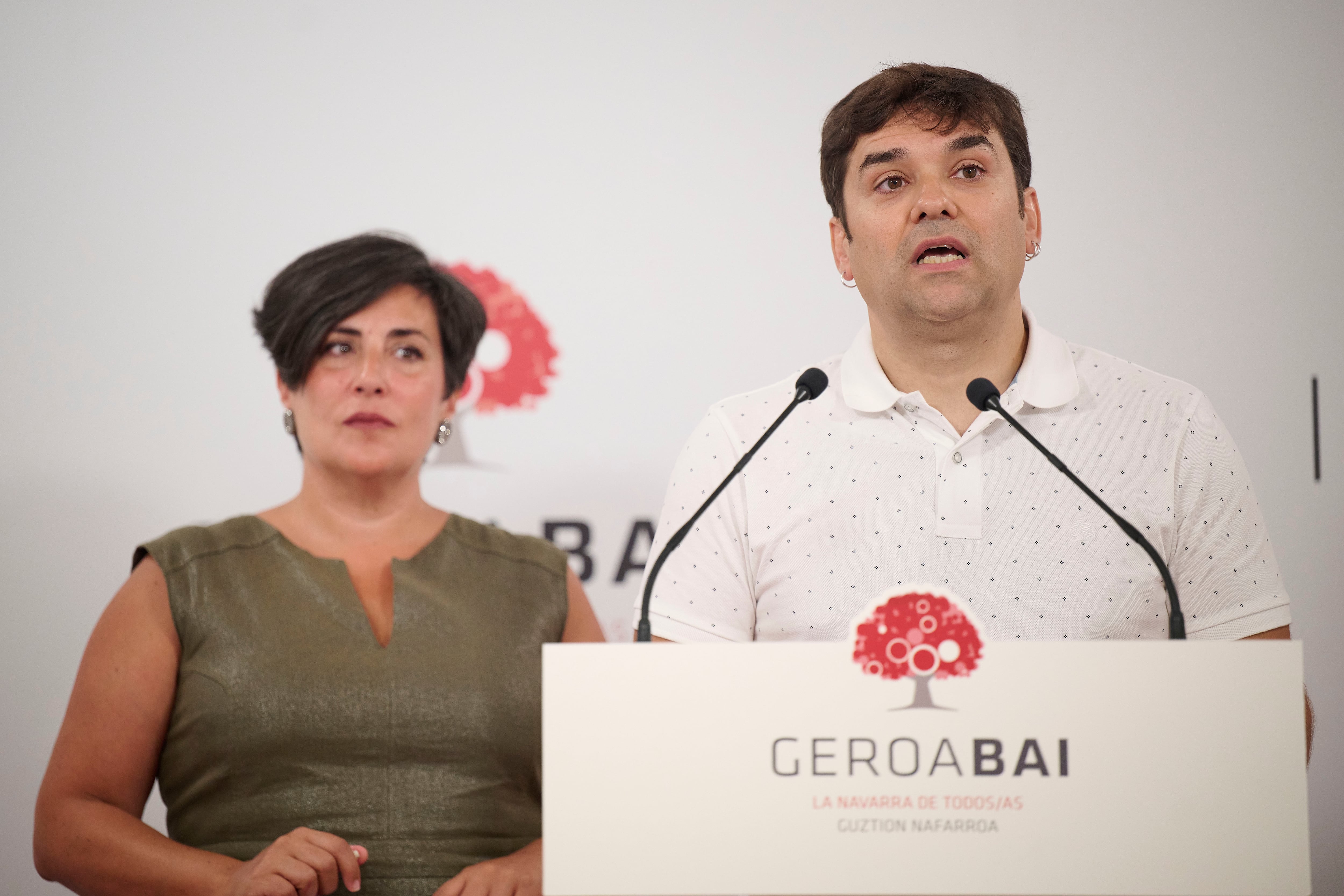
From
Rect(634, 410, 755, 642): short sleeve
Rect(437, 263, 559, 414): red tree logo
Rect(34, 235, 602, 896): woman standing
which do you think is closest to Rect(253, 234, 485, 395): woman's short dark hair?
Rect(34, 235, 602, 896): woman standing

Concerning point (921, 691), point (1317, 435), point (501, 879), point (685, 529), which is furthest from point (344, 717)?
point (1317, 435)

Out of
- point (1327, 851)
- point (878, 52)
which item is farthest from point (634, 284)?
point (1327, 851)

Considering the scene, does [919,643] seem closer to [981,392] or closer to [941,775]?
[941,775]

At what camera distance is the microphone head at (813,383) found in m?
1.36

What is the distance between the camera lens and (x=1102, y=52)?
91.0 inches

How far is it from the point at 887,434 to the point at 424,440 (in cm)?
83

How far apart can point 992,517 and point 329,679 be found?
3.46 ft

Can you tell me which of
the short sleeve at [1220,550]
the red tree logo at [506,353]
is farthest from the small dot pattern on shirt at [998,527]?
the red tree logo at [506,353]

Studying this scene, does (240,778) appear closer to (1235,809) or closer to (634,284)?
(634,284)

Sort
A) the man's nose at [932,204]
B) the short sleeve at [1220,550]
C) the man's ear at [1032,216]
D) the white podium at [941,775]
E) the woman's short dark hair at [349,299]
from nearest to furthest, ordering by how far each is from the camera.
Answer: the white podium at [941,775] < the short sleeve at [1220,550] < the man's nose at [932,204] < the man's ear at [1032,216] < the woman's short dark hair at [349,299]

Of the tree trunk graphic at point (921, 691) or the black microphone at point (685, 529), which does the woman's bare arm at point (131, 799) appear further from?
the tree trunk graphic at point (921, 691)

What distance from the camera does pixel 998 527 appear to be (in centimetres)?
153

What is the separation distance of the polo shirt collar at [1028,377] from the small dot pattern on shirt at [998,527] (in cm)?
2

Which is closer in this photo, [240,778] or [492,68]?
[240,778]
